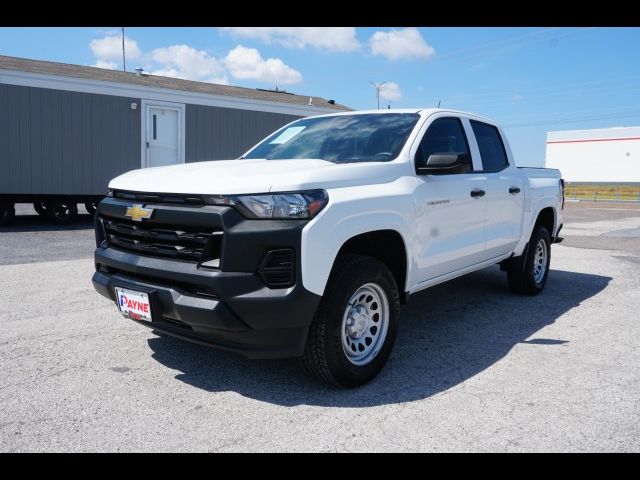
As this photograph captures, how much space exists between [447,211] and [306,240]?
1706 mm

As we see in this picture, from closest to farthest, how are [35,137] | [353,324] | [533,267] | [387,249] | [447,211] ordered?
[353,324] → [387,249] → [447,211] → [533,267] → [35,137]

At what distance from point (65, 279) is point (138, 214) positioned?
3731 millimetres

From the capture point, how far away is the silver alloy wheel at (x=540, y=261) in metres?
6.36

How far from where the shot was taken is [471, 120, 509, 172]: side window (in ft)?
17.1

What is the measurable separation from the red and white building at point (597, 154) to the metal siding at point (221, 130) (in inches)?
1649

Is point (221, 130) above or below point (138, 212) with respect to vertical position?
above

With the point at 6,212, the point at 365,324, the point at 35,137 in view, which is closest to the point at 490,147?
the point at 365,324

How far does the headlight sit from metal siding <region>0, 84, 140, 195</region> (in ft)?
34.3

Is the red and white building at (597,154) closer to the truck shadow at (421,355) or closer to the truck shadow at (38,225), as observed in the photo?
the truck shadow at (38,225)

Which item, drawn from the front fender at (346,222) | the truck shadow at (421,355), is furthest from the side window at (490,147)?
the front fender at (346,222)

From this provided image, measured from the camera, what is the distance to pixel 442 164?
156 inches

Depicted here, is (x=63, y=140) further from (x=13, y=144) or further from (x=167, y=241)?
(x=167, y=241)

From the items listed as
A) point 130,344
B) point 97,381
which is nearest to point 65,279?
point 130,344
